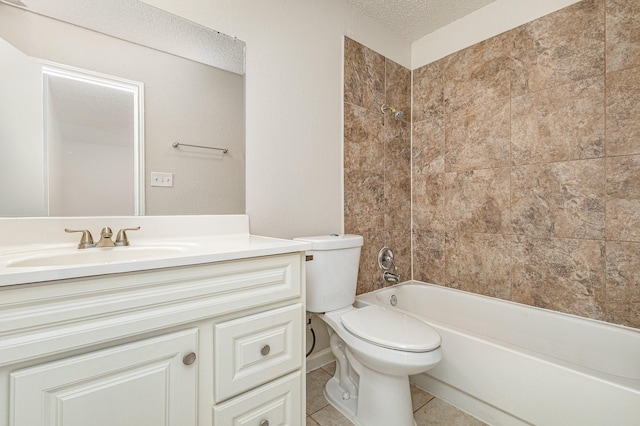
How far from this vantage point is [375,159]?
2072 mm

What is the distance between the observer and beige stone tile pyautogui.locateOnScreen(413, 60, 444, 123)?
2.17 m

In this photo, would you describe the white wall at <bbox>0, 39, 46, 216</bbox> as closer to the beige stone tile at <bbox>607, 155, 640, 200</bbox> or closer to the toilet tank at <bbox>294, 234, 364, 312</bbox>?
the toilet tank at <bbox>294, 234, 364, 312</bbox>

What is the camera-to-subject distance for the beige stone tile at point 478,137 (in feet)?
6.07

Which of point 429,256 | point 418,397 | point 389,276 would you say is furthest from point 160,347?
point 429,256

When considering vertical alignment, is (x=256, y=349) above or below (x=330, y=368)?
above

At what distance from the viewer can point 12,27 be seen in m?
0.98

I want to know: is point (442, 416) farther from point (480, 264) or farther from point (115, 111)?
point (115, 111)

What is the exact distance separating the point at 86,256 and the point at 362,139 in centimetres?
164

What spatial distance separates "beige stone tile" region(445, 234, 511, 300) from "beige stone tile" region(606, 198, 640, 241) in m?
0.48

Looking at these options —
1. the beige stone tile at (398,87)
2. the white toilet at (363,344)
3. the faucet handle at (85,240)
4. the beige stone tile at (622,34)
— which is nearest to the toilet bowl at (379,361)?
the white toilet at (363,344)

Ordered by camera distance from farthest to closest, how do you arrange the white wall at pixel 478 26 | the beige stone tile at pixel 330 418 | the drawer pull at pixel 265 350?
the white wall at pixel 478 26 < the beige stone tile at pixel 330 418 < the drawer pull at pixel 265 350

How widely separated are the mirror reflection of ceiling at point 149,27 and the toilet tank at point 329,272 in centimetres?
100

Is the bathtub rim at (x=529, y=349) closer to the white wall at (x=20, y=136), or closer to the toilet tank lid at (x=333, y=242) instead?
the toilet tank lid at (x=333, y=242)

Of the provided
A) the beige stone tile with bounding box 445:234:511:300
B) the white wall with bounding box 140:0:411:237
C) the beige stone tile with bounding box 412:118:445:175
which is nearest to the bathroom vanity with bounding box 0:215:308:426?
the white wall with bounding box 140:0:411:237
